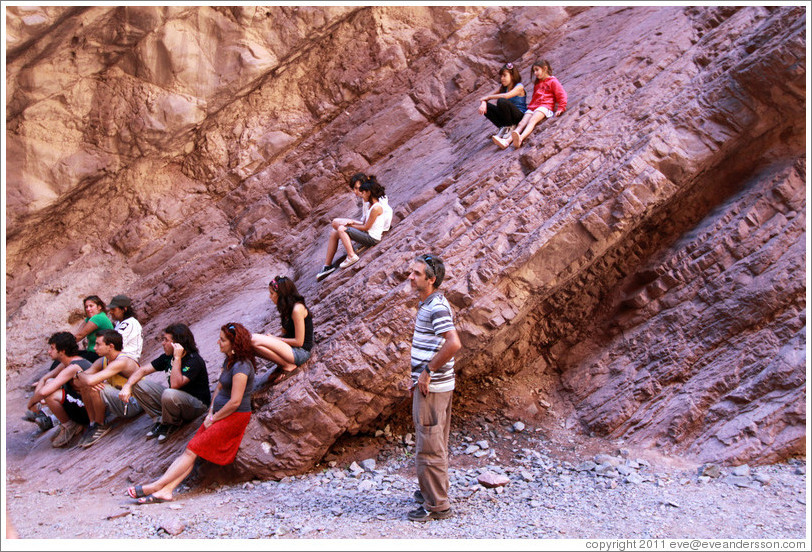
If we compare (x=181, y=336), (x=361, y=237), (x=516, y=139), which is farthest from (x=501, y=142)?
(x=181, y=336)

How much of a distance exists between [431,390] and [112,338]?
157 inches

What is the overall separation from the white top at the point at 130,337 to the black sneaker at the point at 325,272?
6.81ft

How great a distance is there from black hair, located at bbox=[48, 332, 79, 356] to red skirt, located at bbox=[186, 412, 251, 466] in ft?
7.89

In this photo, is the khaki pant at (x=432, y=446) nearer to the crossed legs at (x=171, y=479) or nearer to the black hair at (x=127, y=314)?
the crossed legs at (x=171, y=479)

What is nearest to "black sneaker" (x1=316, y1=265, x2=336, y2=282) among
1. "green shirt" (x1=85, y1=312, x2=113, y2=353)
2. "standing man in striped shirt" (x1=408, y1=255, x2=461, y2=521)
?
"green shirt" (x1=85, y1=312, x2=113, y2=353)

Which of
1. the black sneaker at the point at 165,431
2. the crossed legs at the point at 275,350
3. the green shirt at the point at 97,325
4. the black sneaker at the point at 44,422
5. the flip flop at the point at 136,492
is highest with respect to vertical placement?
the green shirt at the point at 97,325

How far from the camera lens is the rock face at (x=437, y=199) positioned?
6.31 m

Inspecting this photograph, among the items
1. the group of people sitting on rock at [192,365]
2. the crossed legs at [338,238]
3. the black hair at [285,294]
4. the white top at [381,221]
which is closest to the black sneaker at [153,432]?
the group of people sitting on rock at [192,365]

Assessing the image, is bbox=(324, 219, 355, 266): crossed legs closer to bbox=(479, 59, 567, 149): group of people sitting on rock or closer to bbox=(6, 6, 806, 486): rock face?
bbox=(6, 6, 806, 486): rock face

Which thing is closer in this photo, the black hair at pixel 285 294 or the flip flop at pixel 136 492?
the flip flop at pixel 136 492

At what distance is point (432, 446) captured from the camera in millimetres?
4785

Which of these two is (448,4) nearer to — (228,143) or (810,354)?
(228,143)

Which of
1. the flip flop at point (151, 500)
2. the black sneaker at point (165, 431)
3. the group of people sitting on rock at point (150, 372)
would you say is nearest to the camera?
the flip flop at point (151, 500)

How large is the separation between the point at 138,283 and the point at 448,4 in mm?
6138
